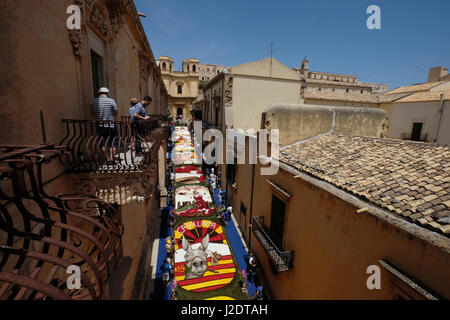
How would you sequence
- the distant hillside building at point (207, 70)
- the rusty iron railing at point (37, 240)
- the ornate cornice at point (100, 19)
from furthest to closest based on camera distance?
the distant hillside building at point (207, 70) → the ornate cornice at point (100, 19) → the rusty iron railing at point (37, 240)

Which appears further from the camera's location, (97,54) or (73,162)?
(97,54)

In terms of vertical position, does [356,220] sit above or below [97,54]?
below

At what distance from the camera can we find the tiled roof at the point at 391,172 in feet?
10.4

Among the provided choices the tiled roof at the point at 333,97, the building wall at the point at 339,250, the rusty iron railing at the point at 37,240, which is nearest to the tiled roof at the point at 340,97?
the tiled roof at the point at 333,97

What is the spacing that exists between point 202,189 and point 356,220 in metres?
12.8

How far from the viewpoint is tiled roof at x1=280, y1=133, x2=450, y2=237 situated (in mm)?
3176

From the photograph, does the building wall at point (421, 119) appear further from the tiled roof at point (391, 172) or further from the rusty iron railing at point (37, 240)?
the rusty iron railing at point (37, 240)

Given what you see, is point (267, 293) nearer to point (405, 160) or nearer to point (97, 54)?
point (405, 160)

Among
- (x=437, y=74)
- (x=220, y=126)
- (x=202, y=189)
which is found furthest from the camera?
(x=437, y=74)

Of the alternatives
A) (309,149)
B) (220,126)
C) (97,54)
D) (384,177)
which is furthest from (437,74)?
(97,54)

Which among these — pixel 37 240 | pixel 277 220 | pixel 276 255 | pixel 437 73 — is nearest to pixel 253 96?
pixel 277 220

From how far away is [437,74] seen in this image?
26500 mm

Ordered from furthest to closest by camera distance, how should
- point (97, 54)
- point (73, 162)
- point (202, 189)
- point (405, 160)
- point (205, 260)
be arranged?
point (202, 189) → point (205, 260) → point (97, 54) → point (405, 160) → point (73, 162)

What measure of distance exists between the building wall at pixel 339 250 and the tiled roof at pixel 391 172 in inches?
12.4
